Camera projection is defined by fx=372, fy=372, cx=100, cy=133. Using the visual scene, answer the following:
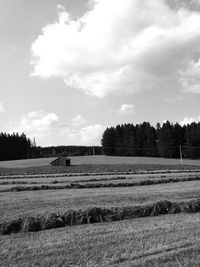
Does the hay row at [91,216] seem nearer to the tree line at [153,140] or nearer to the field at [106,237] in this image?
the field at [106,237]

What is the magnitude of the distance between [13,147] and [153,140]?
209ft

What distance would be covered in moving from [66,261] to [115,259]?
3.47 ft

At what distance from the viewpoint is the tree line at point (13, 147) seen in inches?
6398

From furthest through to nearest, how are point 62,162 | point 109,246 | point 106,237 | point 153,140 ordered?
point 153,140 → point 62,162 → point 106,237 → point 109,246

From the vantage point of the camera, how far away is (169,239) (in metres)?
9.78

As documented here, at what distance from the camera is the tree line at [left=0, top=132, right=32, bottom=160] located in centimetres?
16250

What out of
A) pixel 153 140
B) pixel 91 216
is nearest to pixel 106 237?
pixel 91 216

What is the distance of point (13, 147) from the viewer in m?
168

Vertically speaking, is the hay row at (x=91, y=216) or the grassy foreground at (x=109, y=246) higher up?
the hay row at (x=91, y=216)

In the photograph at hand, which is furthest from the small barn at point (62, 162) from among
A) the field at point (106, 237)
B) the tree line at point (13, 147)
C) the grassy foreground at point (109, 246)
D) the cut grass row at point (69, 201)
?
the grassy foreground at point (109, 246)

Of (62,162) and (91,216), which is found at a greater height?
(62,162)

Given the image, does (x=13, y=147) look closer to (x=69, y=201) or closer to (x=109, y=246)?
(x=69, y=201)

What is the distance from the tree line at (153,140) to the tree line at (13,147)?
40.9 meters

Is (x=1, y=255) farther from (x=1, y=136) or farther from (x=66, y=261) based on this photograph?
(x=1, y=136)
